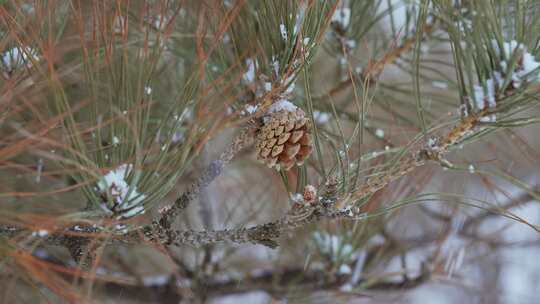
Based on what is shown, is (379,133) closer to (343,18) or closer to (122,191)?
(343,18)

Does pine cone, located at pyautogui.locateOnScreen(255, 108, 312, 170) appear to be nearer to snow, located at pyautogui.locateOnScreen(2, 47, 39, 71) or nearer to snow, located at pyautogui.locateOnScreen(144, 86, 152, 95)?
snow, located at pyautogui.locateOnScreen(144, 86, 152, 95)

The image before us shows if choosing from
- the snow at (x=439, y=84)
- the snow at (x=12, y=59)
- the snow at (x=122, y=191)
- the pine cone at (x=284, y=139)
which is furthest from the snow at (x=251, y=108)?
the snow at (x=439, y=84)

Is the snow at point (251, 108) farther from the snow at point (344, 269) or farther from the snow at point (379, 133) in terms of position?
the snow at point (344, 269)

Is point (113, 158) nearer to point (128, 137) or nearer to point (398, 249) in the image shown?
point (128, 137)

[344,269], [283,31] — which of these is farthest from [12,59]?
[344,269]

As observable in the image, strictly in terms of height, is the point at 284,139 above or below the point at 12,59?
below

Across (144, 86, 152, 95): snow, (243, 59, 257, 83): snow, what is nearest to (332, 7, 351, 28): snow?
(243, 59, 257, 83): snow
